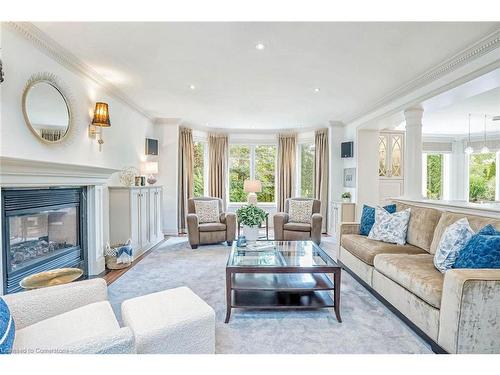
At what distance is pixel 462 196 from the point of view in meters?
7.73

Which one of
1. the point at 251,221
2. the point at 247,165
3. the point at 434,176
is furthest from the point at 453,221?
the point at 434,176

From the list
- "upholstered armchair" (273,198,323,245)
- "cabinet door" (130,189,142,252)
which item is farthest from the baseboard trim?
"cabinet door" (130,189,142,252)

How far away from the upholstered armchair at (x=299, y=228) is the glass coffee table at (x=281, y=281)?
6.19 feet

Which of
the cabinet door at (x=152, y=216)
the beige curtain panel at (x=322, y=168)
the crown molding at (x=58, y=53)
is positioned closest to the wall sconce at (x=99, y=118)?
the crown molding at (x=58, y=53)

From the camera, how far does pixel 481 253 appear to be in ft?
6.11

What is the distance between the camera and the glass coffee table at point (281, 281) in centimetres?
235

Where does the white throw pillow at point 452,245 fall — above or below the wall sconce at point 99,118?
below

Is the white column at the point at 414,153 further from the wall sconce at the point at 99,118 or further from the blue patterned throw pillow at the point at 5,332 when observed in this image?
the blue patterned throw pillow at the point at 5,332

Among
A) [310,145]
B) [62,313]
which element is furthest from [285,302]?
[310,145]

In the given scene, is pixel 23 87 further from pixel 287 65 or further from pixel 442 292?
pixel 442 292

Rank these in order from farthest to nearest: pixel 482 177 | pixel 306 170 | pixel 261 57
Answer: pixel 482 177 < pixel 306 170 < pixel 261 57

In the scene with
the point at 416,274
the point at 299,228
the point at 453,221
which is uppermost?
the point at 453,221

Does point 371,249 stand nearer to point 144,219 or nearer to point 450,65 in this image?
point 450,65

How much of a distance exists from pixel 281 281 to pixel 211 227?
2.50 metres
